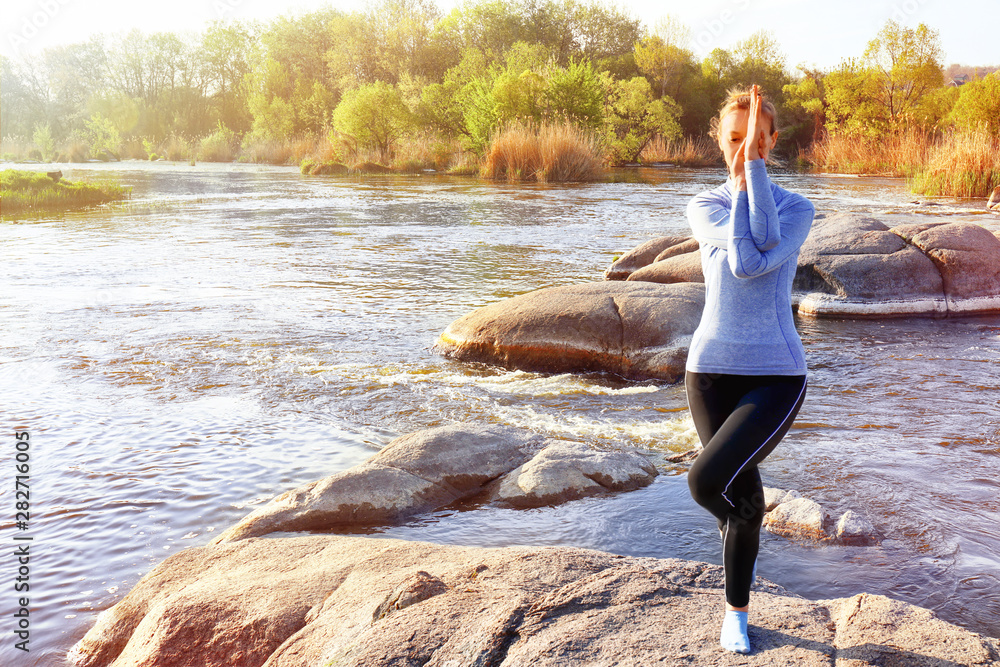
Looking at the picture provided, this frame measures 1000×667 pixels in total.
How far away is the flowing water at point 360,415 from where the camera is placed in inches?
144

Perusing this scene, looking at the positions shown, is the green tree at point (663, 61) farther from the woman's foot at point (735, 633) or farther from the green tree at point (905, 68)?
the woman's foot at point (735, 633)

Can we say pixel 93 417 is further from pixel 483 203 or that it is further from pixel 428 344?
pixel 483 203

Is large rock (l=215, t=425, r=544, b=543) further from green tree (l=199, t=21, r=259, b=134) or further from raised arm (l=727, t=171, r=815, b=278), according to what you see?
green tree (l=199, t=21, r=259, b=134)

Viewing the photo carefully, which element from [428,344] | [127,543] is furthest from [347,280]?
[127,543]

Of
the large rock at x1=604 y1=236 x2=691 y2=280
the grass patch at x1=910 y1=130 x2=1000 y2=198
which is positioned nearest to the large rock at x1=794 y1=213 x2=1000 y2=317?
the large rock at x1=604 y1=236 x2=691 y2=280

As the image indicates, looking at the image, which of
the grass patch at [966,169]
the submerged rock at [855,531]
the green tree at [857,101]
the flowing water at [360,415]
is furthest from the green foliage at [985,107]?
the submerged rock at [855,531]

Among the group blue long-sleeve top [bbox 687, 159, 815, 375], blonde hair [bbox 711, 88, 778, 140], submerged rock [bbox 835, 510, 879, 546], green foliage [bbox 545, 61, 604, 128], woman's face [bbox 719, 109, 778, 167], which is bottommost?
submerged rock [bbox 835, 510, 879, 546]

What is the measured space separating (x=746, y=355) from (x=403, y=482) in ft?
7.55

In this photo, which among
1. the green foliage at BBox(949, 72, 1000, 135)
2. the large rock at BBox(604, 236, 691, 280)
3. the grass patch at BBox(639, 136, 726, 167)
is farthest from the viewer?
the grass patch at BBox(639, 136, 726, 167)

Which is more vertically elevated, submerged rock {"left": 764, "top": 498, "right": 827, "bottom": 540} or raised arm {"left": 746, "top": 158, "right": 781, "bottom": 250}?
raised arm {"left": 746, "top": 158, "right": 781, "bottom": 250}

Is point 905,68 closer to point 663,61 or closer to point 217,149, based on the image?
point 663,61

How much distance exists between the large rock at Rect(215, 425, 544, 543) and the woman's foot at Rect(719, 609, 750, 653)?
6.91ft

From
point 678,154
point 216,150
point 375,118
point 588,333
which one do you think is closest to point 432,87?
point 375,118

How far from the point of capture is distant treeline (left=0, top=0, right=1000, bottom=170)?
1344 inches
